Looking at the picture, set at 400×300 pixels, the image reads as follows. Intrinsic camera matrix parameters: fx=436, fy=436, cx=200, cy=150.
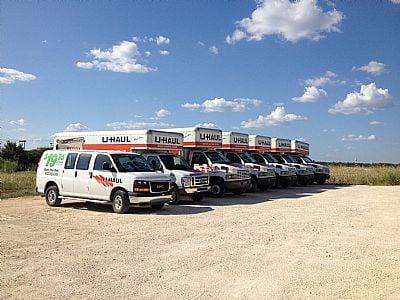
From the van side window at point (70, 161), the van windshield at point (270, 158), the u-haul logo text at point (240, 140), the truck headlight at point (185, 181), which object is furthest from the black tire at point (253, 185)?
the van side window at point (70, 161)

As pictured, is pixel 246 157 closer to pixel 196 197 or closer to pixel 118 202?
pixel 196 197

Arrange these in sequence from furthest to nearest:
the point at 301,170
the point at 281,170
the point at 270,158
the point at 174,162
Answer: the point at 301,170
the point at 270,158
the point at 281,170
the point at 174,162

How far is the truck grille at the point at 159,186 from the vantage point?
13305 millimetres

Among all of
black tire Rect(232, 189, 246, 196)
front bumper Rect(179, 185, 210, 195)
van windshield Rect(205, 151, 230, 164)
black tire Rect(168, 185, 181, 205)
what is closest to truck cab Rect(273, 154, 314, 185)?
black tire Rect(232, 189, 246, 196)

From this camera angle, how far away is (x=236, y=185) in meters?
18.6

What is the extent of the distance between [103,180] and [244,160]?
10003mm

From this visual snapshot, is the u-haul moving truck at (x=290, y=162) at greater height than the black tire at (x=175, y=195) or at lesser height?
greater

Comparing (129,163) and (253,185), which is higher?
(129,163)

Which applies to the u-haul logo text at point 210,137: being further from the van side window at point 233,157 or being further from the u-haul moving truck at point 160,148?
the u-haul moving truck at point 160,148

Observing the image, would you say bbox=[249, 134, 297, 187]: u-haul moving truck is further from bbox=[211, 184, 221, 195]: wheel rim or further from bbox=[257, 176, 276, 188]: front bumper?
bbox=[211, 184, 221, 195]: wheel rim

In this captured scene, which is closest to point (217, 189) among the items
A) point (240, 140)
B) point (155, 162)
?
point (155, 162)

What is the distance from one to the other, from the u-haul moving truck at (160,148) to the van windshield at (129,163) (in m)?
1.82

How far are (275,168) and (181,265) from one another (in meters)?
17.0

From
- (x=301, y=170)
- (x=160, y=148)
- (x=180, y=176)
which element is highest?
(x=160, y=148)
